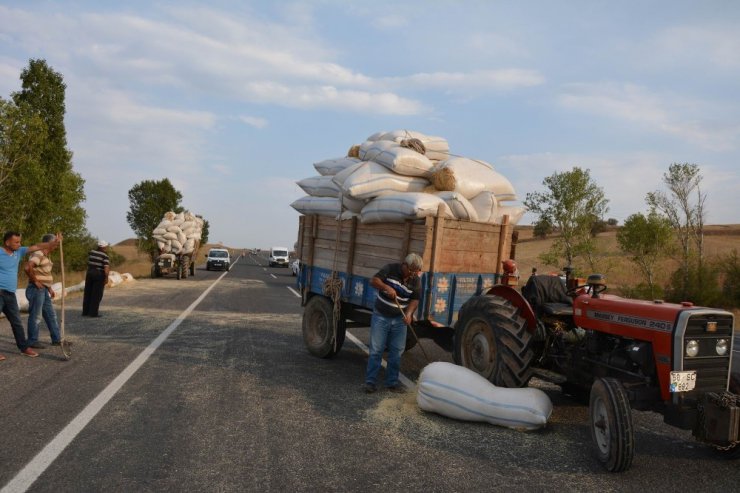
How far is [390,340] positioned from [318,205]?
9.61 ft

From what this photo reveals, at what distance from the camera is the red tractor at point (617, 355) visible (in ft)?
14.1

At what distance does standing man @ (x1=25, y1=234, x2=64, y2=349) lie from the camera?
8117 millimetres

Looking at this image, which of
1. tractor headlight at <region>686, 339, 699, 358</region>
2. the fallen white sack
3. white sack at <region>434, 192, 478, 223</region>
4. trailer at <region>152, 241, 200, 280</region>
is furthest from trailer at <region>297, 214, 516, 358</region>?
trailer at <region>152, 241, 200, 280</region>

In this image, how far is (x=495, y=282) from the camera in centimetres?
767

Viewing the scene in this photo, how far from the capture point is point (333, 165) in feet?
Answer: 29.3

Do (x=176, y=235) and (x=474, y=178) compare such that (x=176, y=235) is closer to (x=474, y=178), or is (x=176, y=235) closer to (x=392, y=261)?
(x=392, y=261)

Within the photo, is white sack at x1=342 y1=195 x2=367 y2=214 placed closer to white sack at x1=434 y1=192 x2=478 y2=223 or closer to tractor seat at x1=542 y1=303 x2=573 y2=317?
white sack at x1=434 y1=192 x2=478 y2=223

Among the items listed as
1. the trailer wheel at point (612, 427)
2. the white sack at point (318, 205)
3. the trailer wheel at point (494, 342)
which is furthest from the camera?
the white sack at point (318, 205)

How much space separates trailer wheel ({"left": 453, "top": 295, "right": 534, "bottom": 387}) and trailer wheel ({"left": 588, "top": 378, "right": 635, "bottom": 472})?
3.52 ft

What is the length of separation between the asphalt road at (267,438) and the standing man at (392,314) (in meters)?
0.27

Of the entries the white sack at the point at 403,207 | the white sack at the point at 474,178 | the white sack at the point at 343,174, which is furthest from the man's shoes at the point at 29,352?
the white sack at the point at 474,178

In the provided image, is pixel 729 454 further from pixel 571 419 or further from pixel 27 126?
pixel 27 126

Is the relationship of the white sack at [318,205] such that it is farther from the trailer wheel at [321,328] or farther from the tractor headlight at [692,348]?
the tractor headlight at [692,348]

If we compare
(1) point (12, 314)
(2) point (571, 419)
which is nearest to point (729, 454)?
(2) point (571, 419)
